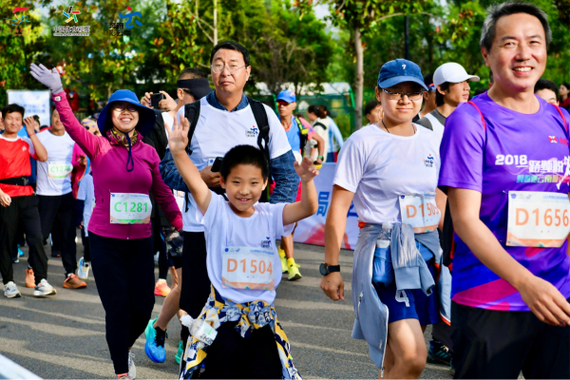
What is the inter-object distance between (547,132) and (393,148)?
3.95 feet

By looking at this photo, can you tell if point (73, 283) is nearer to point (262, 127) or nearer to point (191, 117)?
point (191, 117)

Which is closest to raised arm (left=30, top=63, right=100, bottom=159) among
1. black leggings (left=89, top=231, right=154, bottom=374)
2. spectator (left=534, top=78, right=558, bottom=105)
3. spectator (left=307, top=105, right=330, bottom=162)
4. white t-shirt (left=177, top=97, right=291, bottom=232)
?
black leggings (left=89, top=231, right=154, bottom=374)

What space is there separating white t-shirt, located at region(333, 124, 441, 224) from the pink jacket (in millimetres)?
1798

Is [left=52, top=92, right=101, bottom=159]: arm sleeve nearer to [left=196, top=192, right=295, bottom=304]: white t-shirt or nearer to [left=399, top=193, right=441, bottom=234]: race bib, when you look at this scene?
[left=196, top=192, right=295, bottom=304]: white t-shirt

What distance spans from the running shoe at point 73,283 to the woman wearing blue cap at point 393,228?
5.44 m

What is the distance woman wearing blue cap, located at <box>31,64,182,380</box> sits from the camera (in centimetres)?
484

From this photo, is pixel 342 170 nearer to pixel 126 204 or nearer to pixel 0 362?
pixel 126 204

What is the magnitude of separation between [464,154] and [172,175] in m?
2.10

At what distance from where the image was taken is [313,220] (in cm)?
1130

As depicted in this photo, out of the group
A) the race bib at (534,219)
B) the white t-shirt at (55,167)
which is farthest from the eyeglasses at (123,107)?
the white t-shirt at (55,167)

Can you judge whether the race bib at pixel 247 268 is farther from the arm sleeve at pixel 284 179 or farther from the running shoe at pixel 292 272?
the running shoe at pixel 292 272

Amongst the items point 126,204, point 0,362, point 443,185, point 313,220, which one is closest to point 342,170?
point 443,185

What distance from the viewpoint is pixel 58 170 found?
9.23m

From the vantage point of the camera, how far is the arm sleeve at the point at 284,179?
407cm
